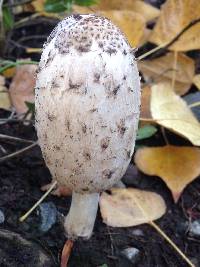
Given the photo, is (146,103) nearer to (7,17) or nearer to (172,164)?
(172,164)

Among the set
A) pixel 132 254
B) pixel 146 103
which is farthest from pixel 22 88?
pixel 132 254

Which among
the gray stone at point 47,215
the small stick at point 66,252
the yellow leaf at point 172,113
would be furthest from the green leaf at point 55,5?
the small stick at point 66,252

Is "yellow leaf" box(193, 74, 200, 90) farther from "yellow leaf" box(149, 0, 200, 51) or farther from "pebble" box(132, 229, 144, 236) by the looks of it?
"pebble" box(132, 229, 144, 236)

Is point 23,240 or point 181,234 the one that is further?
point 181,234

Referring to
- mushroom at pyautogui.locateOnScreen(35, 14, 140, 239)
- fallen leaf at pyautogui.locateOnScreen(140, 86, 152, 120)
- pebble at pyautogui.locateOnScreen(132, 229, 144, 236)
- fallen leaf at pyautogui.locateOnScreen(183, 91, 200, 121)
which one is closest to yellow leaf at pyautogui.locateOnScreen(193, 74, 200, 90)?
fallen leaf at pyautogui.locateOnScreen(183, 91, 200, 121)

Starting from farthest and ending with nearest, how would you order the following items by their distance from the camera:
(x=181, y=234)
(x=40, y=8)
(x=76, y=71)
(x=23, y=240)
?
(x=40, y=8)
(x=181, y=234)
(x=23, y=240)
(x=76, y=71)

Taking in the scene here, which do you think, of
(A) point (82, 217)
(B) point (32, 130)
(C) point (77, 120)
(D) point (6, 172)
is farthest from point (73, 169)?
(B) point (32, 130)

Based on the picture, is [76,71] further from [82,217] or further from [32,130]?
[32,130]
